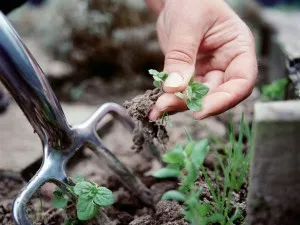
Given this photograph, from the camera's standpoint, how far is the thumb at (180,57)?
132 centimetres

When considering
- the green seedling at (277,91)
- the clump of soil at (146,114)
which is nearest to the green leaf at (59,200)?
the clump of soil at (146,114)

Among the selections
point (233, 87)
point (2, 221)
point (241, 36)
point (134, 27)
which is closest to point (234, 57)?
point (241, 36)

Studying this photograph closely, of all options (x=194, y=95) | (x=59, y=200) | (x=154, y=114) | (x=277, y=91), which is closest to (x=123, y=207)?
(x=59, y=200)

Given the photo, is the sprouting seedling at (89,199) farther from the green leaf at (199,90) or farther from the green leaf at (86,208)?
the green leaf at (199,90)

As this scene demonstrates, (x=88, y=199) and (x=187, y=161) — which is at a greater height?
(x=187, y=161)

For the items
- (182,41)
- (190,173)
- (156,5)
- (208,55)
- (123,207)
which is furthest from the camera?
(156,5)

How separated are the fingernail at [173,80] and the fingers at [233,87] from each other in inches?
3.8

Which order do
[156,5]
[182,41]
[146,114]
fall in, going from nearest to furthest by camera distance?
A: [146,114]
[182,41]
[156,5]

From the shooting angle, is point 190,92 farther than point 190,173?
Yes

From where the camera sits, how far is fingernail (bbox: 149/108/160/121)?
1.35 m

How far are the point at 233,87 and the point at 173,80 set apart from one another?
211 mm

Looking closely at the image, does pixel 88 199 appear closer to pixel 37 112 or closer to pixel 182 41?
pixel 37 112

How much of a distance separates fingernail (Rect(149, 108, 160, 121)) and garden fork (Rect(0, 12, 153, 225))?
282mm

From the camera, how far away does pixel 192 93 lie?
1.31 meters
